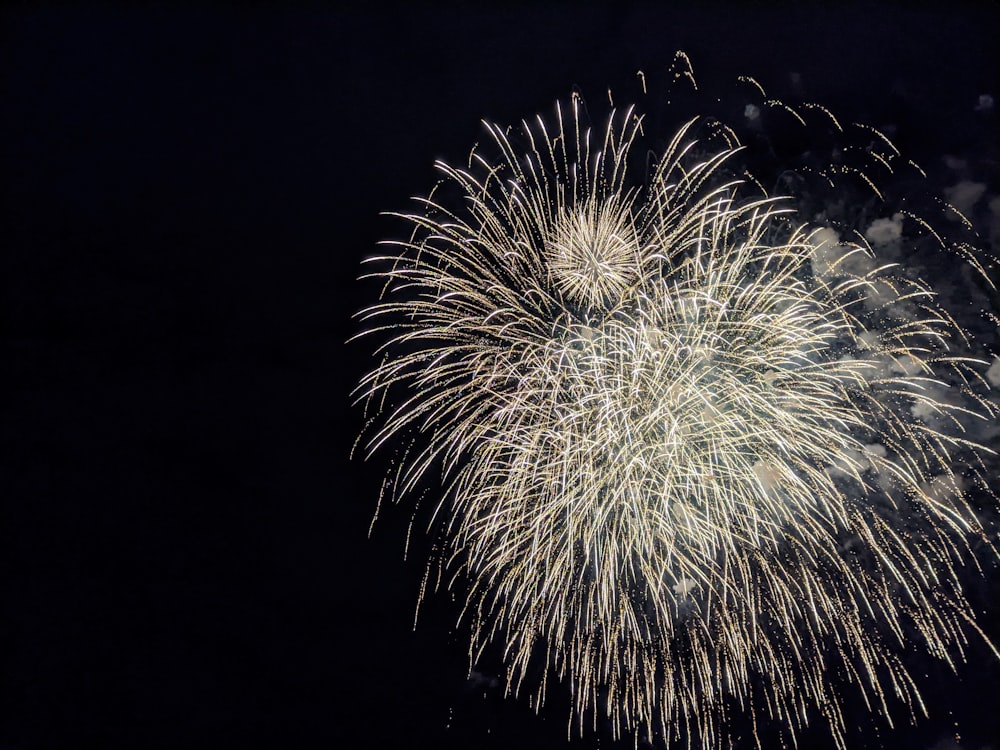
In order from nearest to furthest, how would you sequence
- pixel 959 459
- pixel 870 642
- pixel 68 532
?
pixel 959 459, pixel 870 642, pixel 68 532

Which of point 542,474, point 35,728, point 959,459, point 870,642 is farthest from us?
point 35,728

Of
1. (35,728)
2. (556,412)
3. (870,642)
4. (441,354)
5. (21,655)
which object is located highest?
(870,642)

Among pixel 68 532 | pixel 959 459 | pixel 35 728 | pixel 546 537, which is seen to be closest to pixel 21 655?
pixel 35 728

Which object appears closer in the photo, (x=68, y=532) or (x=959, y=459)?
(x=959, y=459)

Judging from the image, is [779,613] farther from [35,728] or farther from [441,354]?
[35,728]

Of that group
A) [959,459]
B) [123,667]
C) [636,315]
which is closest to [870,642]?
[959,459]

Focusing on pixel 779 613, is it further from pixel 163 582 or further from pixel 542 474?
pixel 163 582

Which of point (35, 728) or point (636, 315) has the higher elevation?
point (636, 315)

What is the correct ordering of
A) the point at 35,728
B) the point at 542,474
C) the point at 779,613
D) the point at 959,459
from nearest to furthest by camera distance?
the point at 542,474, the point at 779,613, the point at 959,459, the point at 35,728

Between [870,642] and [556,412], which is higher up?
[870,642]
